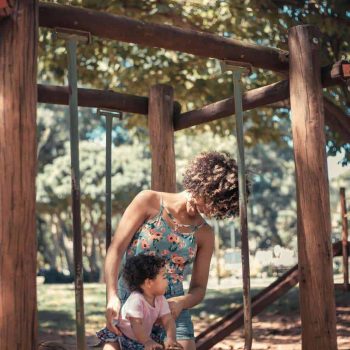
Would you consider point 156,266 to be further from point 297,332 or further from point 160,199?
point 297,332

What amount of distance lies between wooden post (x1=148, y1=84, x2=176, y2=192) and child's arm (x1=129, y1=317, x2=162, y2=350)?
2287 millimetres

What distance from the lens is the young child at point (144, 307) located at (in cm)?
309

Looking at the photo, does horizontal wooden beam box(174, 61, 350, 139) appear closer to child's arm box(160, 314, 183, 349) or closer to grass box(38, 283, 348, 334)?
child's arm box(160, 314, 183, 349)

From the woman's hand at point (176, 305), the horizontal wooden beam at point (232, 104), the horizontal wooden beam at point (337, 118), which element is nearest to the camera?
the woman's hand at point (176, 305)

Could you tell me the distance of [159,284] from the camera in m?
3.12

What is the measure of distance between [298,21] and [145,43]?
176 inches

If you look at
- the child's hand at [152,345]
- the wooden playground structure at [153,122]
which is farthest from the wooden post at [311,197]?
the child's hand at [152,345]

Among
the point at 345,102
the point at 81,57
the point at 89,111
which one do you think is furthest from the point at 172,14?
the point at 89,111

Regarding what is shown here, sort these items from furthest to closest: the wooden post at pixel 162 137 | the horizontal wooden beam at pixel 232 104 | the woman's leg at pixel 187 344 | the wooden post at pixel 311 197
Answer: the wooden post at pixel 162 137 < the horizontal wooden beam at pixel 232 104 < the wooden post at pixel 311 197 < the woman's leg at pixel 187 344

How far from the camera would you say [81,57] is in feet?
32.3

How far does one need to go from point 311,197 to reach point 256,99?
0.99 m

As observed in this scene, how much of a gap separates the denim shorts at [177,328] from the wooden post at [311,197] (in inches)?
34.6

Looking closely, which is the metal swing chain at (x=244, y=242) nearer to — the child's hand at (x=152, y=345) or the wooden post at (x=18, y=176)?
the child's hand at (x=152, y=345)

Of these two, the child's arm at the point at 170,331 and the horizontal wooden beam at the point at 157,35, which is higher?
the horizontal wooden beam at the point at 157,35
